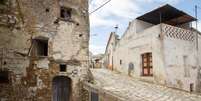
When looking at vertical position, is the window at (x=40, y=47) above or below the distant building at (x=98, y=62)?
above

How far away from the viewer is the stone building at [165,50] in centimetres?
1253

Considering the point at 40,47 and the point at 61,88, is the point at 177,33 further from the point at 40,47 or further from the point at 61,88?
the point at 40,47

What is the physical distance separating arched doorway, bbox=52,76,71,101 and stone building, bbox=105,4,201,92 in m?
5.25

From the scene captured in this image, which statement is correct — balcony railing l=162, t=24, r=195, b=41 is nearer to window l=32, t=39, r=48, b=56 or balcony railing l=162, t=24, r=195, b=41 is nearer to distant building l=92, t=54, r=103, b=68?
window l=32, t=39, r=48, b=56

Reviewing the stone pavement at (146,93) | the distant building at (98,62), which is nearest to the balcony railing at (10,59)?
the stone pavement at (146,93)

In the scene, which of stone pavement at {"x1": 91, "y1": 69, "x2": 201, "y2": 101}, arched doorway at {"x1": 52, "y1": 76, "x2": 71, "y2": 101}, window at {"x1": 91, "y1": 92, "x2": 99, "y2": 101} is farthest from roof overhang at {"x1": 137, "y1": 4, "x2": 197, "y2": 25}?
arched doorway at {"x1": 52, "y1": 76, "x2": 71, "y2": 101}

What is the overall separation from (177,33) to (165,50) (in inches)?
70.3

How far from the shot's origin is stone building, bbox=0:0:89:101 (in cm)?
1027

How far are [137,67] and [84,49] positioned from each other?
4.33 metres

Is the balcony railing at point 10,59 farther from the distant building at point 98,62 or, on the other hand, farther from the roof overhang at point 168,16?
the distant building at point 98,62

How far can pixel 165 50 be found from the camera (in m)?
12.4

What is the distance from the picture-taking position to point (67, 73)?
11.7 metres

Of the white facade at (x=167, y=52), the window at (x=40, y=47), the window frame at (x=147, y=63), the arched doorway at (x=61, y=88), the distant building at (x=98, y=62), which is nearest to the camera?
the window at (x=40, y=47)

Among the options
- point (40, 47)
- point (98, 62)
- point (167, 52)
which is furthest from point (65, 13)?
point (98, 62)
